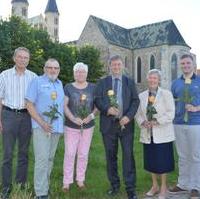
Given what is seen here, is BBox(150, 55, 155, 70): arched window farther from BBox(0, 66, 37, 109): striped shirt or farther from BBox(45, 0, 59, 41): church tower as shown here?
BBox(0, 66, 37, 109): striped shirt

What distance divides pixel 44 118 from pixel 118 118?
1.14m

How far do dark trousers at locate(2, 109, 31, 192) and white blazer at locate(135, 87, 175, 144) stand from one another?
1792mm

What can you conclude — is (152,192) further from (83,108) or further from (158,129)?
(83,108)

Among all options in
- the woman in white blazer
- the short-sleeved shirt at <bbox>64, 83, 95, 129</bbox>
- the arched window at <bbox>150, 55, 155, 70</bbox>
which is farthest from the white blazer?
the arched window at <bbox>150, 55, 155, 70</bbox>

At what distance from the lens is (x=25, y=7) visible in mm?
77875

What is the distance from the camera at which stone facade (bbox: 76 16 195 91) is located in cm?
4997

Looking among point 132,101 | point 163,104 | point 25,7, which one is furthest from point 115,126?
point 25,7

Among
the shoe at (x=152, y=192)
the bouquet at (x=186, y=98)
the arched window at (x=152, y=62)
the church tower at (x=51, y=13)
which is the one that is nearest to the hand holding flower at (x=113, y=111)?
the bouquet at (x=186, y=98)

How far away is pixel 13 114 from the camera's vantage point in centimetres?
557

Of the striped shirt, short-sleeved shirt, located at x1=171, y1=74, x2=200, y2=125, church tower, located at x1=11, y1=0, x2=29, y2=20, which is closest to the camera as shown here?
the striped shirt

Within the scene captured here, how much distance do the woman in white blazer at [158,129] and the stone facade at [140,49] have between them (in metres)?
42.4

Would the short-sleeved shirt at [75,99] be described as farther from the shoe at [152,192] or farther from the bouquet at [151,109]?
the shoe at [152,192]

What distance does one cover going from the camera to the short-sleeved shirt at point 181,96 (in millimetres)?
6105

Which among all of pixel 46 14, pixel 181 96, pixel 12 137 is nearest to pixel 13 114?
pixel 12 137
